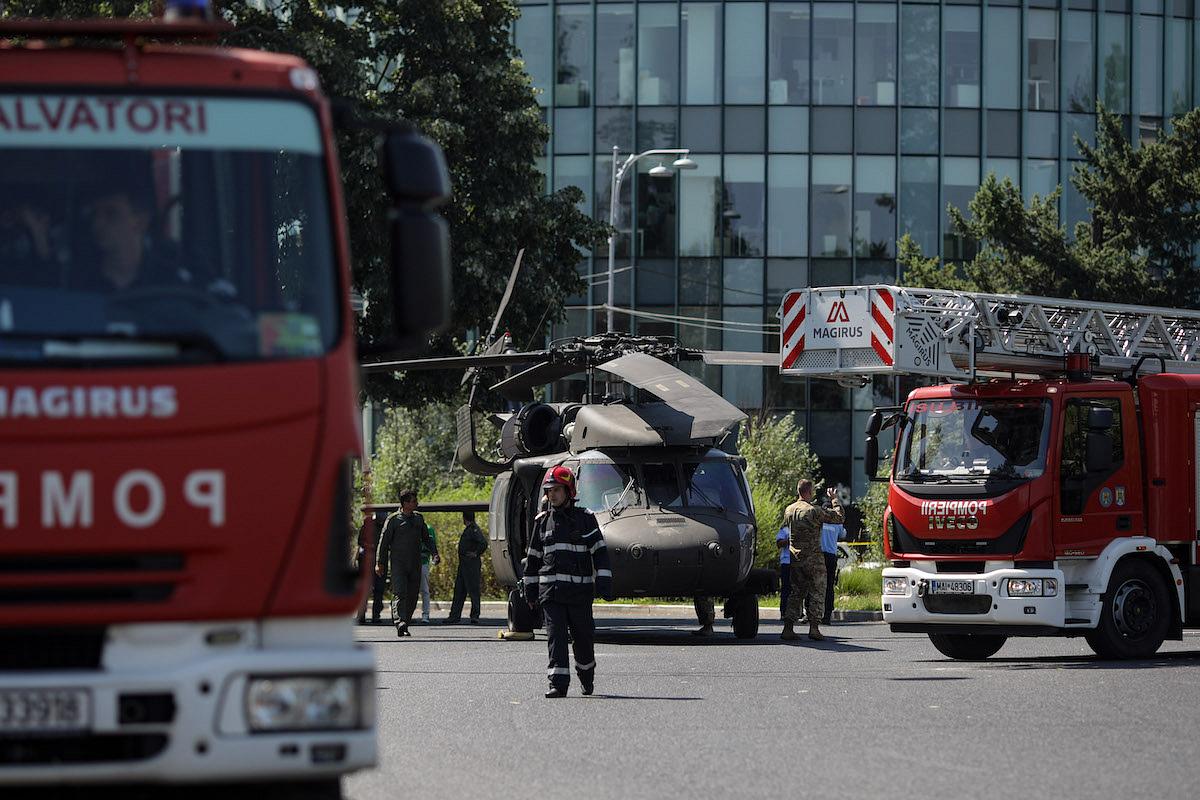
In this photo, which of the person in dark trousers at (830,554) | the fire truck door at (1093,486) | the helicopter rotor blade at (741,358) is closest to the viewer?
the fire truck door at (1093,486)

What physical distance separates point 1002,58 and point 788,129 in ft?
18.8

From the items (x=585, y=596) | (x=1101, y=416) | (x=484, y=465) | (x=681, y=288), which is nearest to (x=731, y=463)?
(x=484, y=465)

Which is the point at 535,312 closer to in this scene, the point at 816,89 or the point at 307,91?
the point at 816,89

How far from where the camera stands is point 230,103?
7152 millimetres

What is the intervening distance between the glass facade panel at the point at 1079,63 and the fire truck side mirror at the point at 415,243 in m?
43.7

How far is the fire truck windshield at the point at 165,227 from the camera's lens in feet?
22.4

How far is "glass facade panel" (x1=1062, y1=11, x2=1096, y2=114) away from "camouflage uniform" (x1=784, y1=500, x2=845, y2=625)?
2847cm

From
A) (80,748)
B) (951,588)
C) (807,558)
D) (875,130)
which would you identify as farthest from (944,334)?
(875,130)

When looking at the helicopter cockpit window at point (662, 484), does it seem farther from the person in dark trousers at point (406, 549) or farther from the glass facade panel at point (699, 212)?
→ the glass facade panel at point (699, 212)

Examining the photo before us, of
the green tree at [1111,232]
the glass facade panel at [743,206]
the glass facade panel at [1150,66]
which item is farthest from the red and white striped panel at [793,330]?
the glass facade panel at [1150,66]

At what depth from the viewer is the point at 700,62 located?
4819cm

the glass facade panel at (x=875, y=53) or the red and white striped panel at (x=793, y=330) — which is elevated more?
the glass facade panel at (x=875, y=53)

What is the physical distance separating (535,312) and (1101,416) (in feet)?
45.3

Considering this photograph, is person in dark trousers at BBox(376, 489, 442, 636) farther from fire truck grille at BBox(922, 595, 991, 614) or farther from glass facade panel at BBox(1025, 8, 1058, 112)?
glass facade panel at BBox(1025, 8, 1058, 112)
